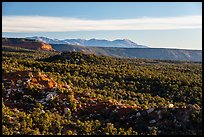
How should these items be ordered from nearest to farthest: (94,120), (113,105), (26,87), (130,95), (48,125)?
(48,125)
(94,120)
(113,105)
(26,87)
(130,95)

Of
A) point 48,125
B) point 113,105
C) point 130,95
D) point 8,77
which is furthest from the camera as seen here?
point 130,95

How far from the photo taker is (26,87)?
93.2 ft

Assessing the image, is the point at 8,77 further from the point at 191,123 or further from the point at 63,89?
the point at 191,123

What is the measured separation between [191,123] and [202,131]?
1.16 m

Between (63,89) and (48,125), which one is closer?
(48,125)

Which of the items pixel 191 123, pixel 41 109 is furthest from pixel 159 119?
pixel 41 109

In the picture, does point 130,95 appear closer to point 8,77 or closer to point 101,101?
point 101,101

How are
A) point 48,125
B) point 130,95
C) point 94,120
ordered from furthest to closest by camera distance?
point 130,95, point 94,120, point 48,125

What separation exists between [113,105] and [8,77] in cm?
988

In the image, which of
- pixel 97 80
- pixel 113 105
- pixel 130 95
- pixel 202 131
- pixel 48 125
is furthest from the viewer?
pixel 97 80

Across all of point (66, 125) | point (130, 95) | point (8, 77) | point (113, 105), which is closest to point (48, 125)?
point (66, 125)

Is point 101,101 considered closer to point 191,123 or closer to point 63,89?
point 63,89

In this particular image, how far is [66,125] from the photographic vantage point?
72.9 ft

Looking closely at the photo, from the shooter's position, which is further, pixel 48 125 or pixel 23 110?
pixel 23 110
